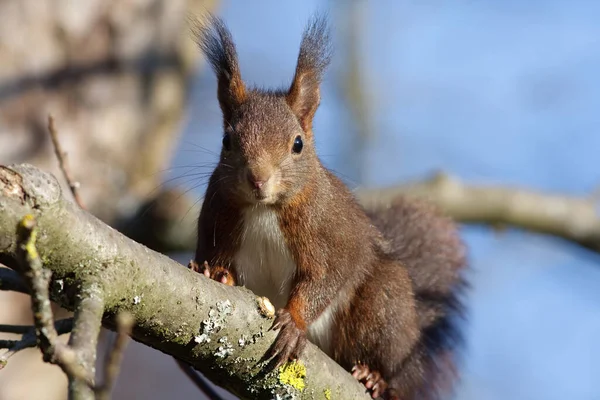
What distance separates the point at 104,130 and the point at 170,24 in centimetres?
73

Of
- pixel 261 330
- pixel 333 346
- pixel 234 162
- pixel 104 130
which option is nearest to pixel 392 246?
pixel 333 346

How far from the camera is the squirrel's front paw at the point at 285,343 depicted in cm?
212

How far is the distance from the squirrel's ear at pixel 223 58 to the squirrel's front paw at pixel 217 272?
0.54 meters

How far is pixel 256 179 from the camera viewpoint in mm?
2447

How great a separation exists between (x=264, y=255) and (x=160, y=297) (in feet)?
2.67

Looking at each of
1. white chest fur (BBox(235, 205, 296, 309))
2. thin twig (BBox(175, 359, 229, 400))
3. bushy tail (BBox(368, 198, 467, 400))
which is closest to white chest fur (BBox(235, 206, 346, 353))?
white chest fur (BBox(235, 205, 296, 309))

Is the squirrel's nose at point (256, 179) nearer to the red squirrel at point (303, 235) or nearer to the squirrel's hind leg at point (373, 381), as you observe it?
the red squirrel at point (303, 235)

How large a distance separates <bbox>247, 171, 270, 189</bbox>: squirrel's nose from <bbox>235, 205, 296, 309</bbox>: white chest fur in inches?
7.1

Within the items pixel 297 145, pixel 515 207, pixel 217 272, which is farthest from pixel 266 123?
pixel 515 207

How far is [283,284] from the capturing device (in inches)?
104

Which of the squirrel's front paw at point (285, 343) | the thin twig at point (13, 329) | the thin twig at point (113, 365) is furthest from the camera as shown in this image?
the squirrel's front paw at point (285, 343)

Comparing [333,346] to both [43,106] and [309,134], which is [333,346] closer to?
[309,134]

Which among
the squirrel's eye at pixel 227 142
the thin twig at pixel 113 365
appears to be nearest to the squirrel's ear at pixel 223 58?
the squirrel's eye at pixel 227 142

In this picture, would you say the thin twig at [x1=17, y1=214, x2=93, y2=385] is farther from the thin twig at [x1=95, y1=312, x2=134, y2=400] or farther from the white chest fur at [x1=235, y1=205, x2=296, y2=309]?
the white chest fur at [x1=235, y1=205, x2=296, y2=309]
